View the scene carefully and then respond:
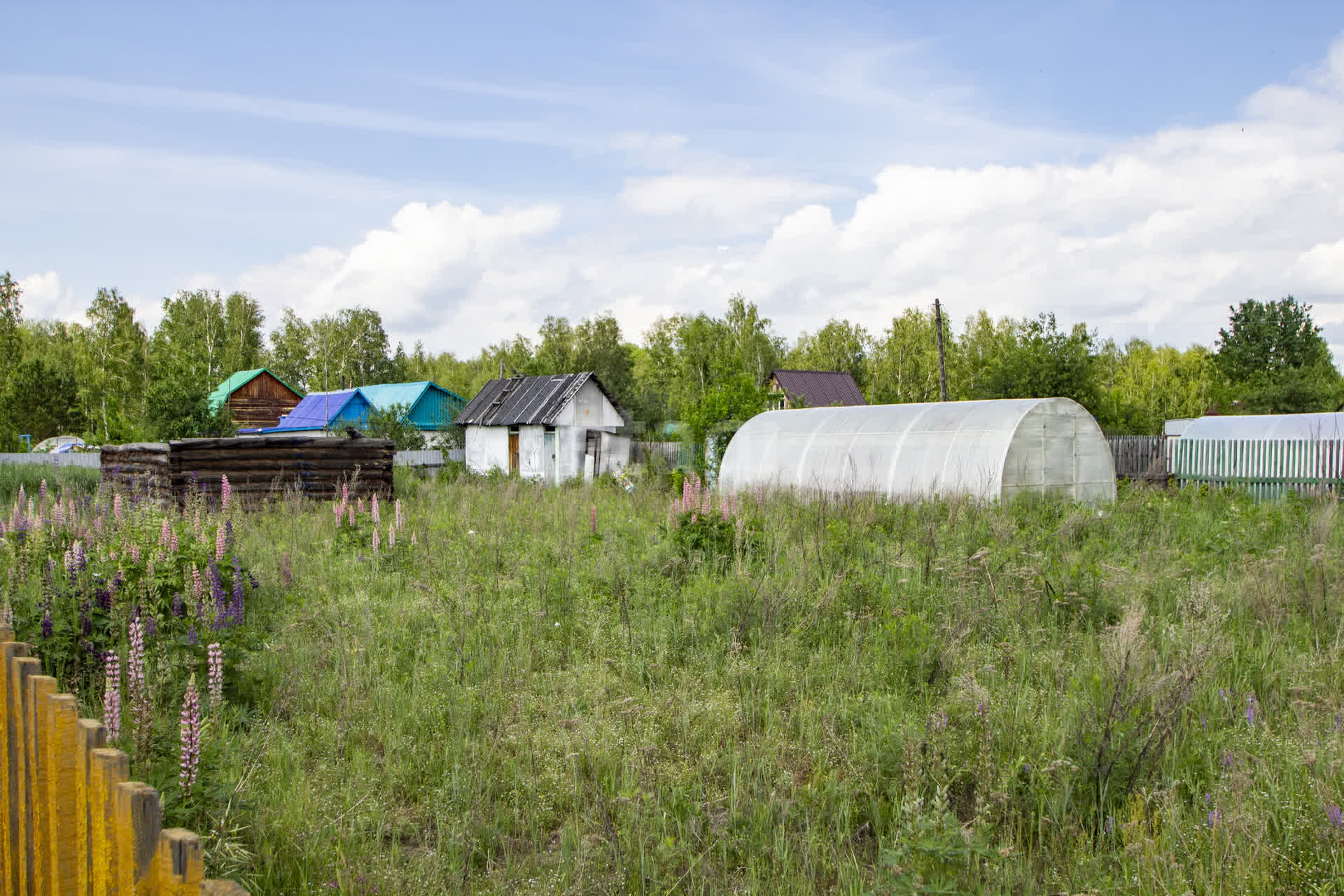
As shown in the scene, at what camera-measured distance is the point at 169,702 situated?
181 inches

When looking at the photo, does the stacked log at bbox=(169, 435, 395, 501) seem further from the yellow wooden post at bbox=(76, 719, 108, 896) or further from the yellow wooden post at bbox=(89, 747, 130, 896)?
the yellow wooden post at bbox=(89, 747, 130, 896)

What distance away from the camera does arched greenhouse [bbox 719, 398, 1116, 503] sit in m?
14.4

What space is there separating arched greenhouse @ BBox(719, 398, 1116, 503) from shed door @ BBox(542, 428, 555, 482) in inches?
507

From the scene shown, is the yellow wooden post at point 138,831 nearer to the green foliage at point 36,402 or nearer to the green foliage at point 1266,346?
the green foliage at point 36,402

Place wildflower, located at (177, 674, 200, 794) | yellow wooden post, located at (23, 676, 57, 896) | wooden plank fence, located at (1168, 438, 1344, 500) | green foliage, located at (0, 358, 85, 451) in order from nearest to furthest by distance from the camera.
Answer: yellow wooden post, located at (23, 676, 57, 896), wildflower, located at (177, 674, 200, 794), wooden plank fence, located at (1168, 438, 1344, 500), green foliage, located at (0, 358, 85, 451)

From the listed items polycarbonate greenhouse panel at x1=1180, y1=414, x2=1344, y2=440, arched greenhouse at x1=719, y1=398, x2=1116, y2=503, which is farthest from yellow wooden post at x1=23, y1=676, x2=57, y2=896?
polycarbonate greenhouse panel at x1=1180, y1=414, x2=1344, y2=440

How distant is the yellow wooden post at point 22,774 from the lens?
7.92 ft

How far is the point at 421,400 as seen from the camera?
144 ft

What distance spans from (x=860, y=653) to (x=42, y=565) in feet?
18.2

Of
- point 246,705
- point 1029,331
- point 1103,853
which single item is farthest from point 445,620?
point 1029,331

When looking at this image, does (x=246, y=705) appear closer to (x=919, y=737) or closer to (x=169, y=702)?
(x=169, y=702)

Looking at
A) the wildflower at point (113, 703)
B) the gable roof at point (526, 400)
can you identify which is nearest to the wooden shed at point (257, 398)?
the gable roof at point (526, 400)

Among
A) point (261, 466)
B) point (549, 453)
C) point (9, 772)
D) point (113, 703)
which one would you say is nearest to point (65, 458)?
point (549, 453)

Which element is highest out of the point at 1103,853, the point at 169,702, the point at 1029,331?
the point at 1029,331
